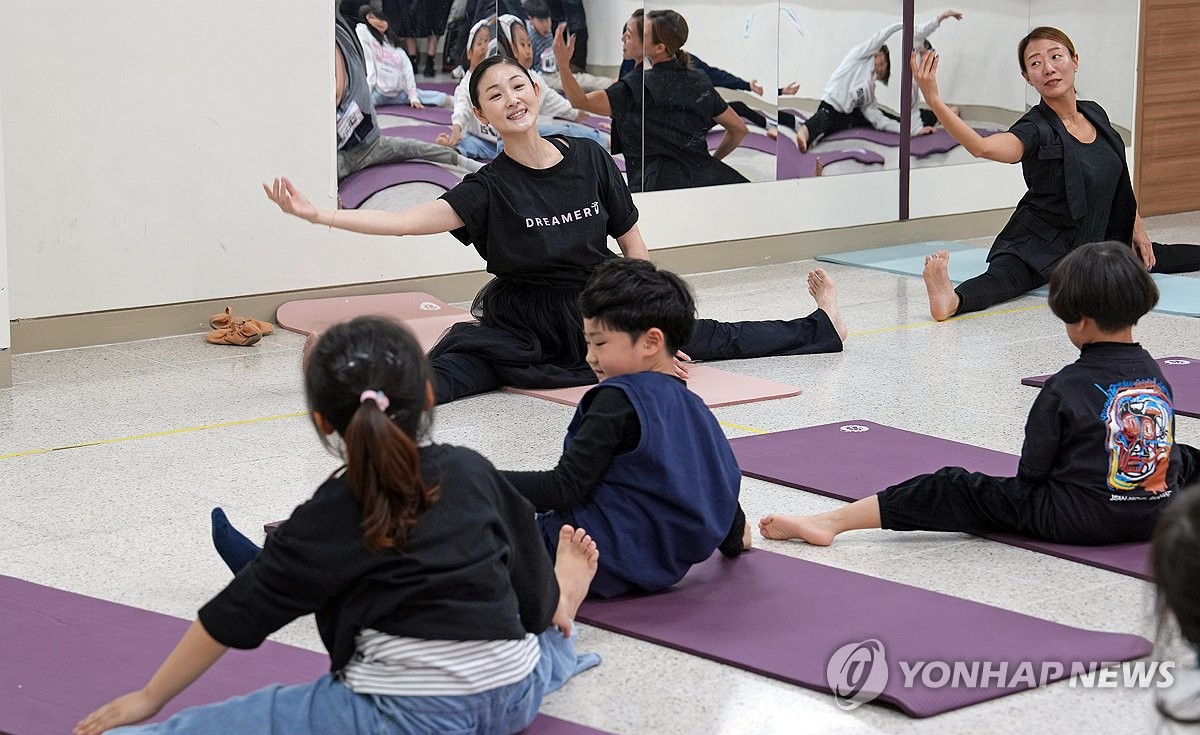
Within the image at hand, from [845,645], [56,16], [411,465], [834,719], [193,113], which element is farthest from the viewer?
[193,113]

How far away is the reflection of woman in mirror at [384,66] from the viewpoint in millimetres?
5797

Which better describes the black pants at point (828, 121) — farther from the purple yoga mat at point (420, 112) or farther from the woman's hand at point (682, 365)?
the woman's hand at point (682, 365)

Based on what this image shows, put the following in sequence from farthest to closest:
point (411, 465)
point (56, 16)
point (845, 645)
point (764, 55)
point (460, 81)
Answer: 1. point (764, 55)
2. point (460, 81)
3. point (56, 16)
4. point (845, 645)
5. point (411, 465)

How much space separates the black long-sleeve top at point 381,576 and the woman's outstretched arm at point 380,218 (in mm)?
2236

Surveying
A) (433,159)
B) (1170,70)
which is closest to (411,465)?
(433,159)

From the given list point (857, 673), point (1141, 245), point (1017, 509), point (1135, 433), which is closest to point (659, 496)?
point (857, 673)

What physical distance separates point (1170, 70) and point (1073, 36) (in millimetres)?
958

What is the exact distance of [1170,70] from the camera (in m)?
8.64

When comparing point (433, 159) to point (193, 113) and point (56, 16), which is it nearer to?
point (193, 113)

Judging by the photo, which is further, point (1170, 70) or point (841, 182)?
point (1170, 70)

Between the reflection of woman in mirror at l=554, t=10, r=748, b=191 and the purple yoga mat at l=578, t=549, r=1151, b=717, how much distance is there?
3.81 meters

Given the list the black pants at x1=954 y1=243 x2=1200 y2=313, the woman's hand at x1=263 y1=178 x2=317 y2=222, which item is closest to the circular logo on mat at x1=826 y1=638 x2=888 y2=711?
the woman's hand at x1=263 y1=178 x2=317 y2=222

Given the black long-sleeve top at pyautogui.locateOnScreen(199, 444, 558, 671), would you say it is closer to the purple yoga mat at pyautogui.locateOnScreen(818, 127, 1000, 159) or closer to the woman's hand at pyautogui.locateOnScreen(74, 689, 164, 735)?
the woman's hand at pyautogui.locateOnScreen(74, 689, 164, 735)

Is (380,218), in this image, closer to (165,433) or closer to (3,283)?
(165,433)
